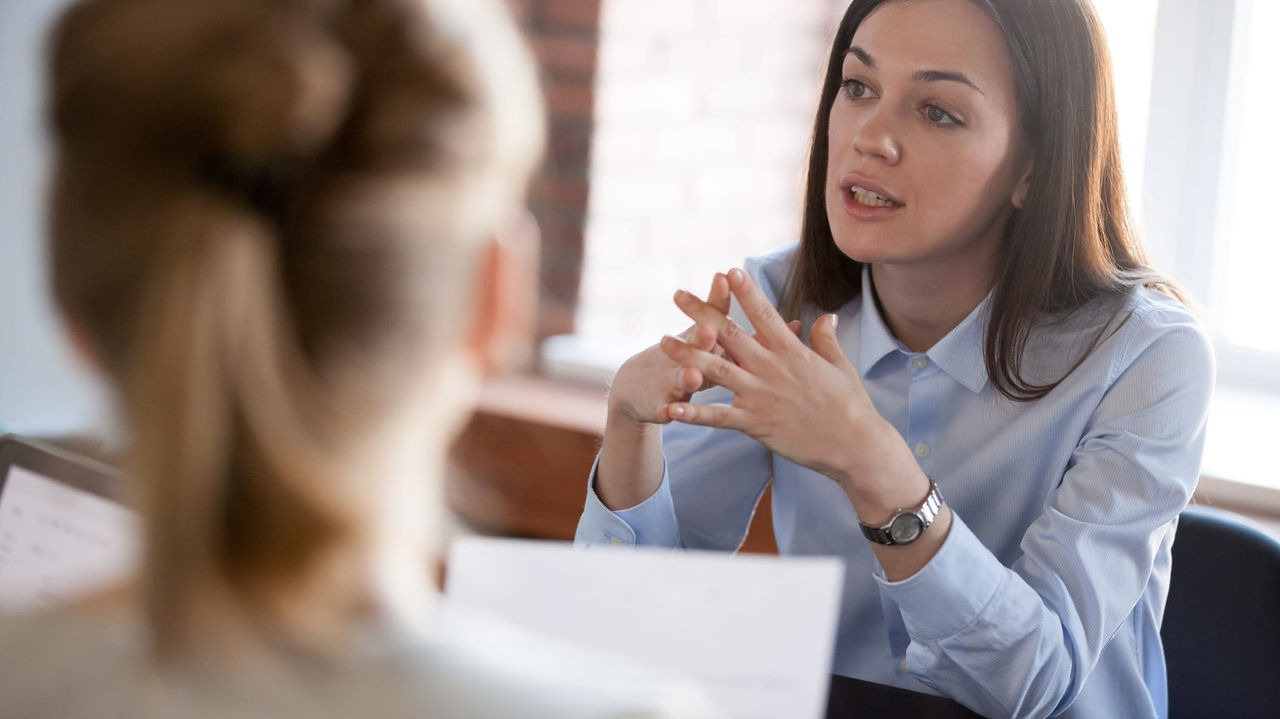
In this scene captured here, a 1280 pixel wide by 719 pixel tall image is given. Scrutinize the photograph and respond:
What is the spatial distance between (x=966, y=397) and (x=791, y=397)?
1.04ft

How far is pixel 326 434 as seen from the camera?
1.64 feet

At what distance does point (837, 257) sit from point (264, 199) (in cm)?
113

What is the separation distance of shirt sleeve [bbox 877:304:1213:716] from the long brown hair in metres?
0.09

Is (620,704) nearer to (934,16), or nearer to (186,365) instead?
(186,365)

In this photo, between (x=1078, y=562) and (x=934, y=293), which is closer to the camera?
(x=1078, y=562)

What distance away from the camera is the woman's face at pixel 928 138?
130 cm

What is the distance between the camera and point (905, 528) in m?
1.10

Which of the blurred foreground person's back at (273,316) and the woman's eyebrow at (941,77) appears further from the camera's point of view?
the woman's eyebrow at (941,77)

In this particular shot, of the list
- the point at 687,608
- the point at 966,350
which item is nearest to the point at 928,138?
the point at 966,350

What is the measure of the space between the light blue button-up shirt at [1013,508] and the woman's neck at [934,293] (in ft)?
0.13

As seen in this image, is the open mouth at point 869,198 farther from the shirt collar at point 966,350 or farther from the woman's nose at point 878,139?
the shirt collar at point 966,350

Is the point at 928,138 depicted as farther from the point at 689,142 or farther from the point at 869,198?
the point at 689,142

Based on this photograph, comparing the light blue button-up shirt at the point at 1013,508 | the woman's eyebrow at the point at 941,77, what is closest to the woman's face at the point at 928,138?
the woman's eyebrow at the point at 941,77

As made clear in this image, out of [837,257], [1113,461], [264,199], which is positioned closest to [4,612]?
[264,199]
